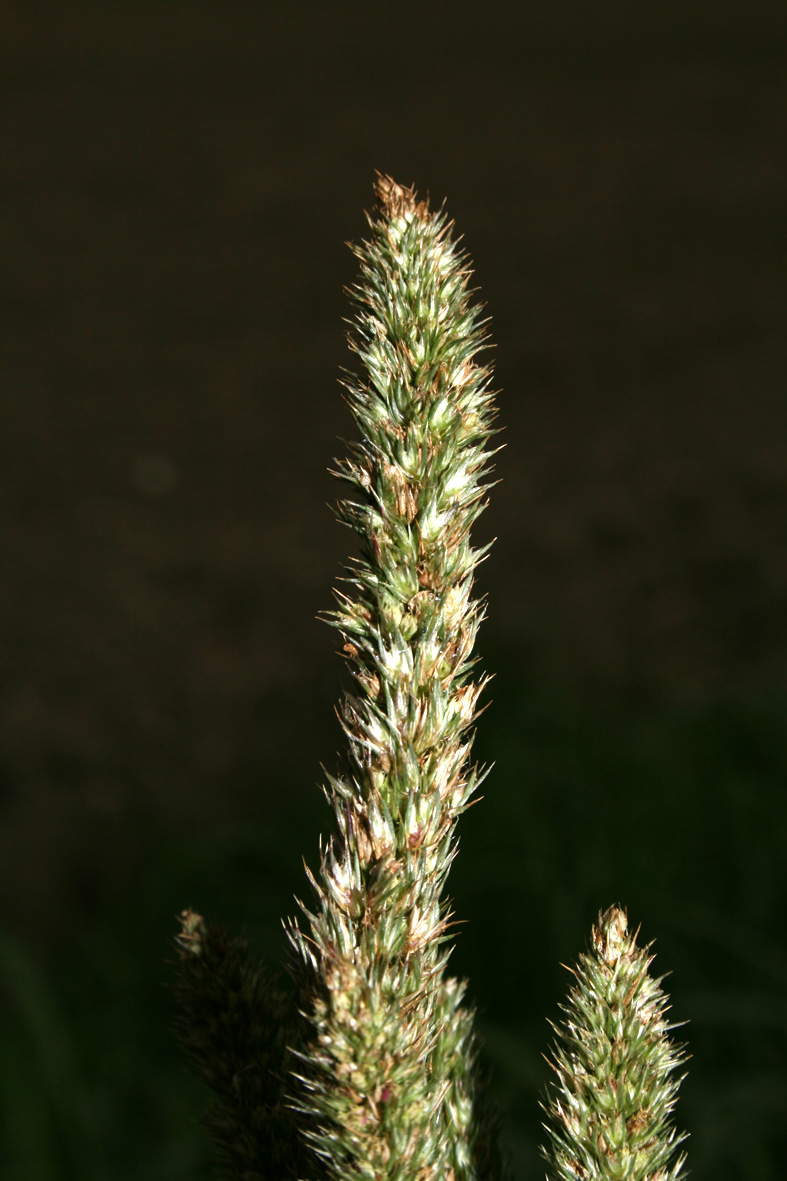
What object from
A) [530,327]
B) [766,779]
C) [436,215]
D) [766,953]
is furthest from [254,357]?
[436,215]

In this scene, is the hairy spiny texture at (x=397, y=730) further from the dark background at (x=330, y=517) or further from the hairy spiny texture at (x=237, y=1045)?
the dark background at (x=330, y=517)

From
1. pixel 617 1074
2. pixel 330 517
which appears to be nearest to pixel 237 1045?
pixel 617 1074

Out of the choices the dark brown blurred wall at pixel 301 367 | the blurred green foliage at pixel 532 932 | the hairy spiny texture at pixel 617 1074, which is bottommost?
the hairy spiny texture at pixel 617 1074

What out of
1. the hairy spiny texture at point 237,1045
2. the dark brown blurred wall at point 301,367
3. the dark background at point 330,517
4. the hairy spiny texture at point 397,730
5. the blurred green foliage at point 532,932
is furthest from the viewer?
the dark brown blurred wall at point 301,367

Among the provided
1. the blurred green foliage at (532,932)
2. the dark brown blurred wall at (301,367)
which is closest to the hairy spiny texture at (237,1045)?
the blurred green foliage at (532,932)

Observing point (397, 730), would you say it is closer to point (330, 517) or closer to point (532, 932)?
point (532, 932)

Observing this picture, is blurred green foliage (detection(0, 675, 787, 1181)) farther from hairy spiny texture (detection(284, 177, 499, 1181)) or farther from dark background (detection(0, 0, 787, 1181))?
hairy spiny texture (detection(284, 177, 499, 1181))
